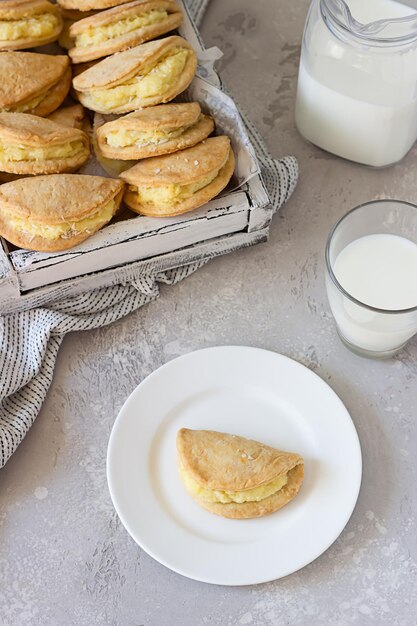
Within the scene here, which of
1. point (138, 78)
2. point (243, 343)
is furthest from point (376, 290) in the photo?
point (138, 78)

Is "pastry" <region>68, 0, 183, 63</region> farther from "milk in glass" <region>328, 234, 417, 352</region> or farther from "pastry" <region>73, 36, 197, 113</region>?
"milk in glass" <region>328, 234, 417, 352</region>

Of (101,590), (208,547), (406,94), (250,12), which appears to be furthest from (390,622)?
(250,12)

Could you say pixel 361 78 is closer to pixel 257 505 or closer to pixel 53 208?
pixel 53 208

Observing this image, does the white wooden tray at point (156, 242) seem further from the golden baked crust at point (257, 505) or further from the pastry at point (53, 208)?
the golden baked crust at point (257, 505)

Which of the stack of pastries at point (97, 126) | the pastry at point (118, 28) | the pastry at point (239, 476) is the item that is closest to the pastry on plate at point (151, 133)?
the stack of pastries at point (97, 126)

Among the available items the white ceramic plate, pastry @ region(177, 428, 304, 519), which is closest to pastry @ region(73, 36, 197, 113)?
the white ceramic plate
